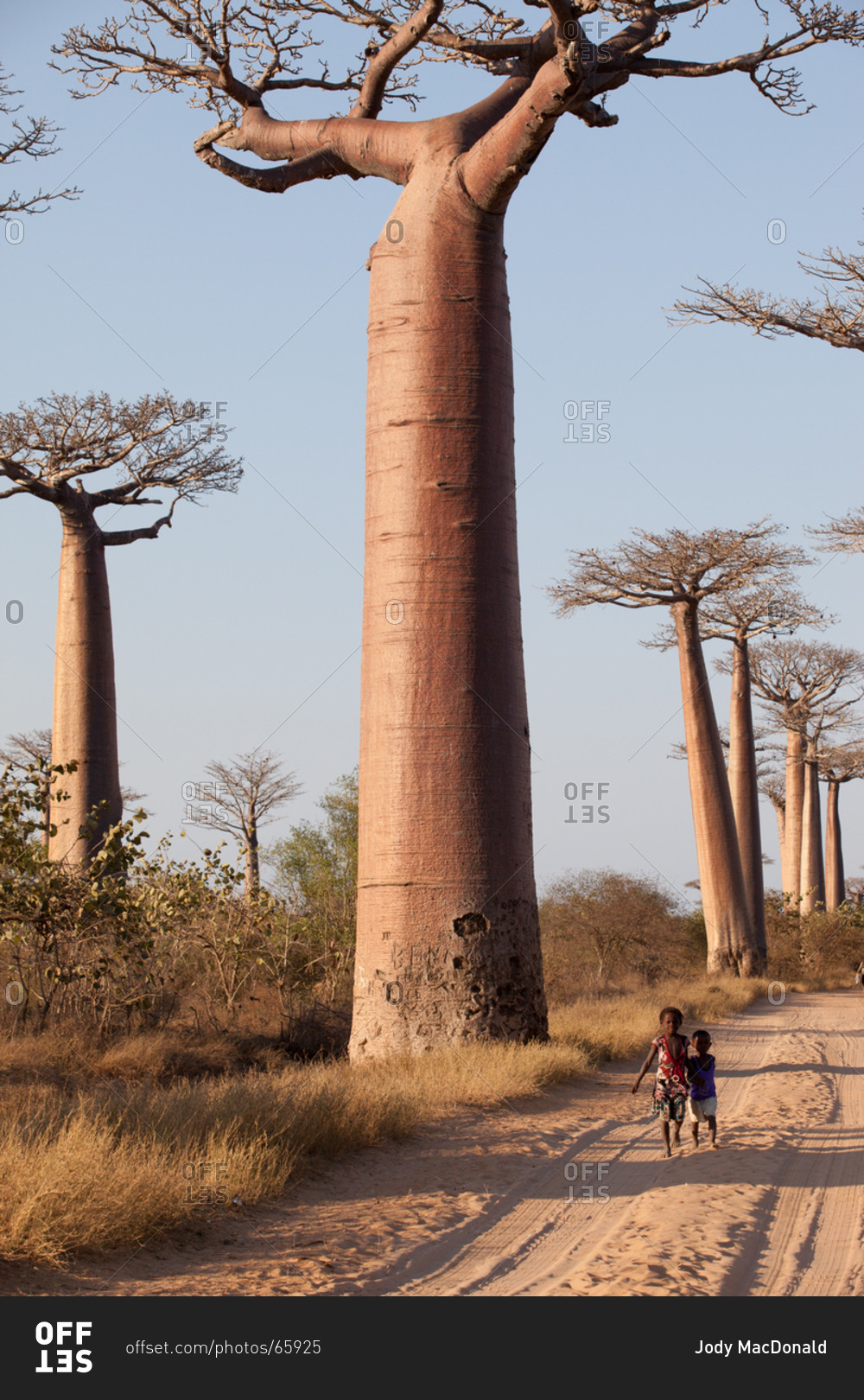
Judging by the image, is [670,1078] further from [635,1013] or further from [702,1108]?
[635,1013]

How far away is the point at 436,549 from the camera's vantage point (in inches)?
274

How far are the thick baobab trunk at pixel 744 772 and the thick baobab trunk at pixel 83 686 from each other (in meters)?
10.3

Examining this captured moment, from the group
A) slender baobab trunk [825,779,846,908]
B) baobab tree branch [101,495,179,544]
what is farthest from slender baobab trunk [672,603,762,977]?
slender baobab trunk [825,779,846,908]

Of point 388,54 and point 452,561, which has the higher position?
point 388,54

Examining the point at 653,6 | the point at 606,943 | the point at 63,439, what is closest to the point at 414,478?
the point at 653,6

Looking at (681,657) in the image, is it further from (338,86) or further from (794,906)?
(338,86)

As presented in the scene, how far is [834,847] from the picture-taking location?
111ft

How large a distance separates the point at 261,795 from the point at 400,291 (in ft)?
67.9

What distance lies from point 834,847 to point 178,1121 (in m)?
31.8

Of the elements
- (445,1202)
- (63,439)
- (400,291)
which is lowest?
(445,1202)

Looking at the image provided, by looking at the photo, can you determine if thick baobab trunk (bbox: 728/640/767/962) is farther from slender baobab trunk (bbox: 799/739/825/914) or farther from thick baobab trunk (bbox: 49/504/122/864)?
thick baobab trunk (bbox: 49/504/122/864)

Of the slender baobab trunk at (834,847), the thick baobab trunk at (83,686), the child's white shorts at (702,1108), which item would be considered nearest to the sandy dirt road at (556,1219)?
the child's white shorts at (702,1108)

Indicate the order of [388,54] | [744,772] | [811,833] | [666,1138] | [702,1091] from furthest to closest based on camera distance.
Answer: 1. [811,833]
2. [744,772]
3. [388,54]
4. [702,1091]
5. [666,1138]

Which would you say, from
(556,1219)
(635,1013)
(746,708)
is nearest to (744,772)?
(746,708)
